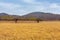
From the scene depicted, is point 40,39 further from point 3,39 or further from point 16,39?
point 3,39

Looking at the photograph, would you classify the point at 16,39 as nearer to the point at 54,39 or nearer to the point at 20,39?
the point at 20,39

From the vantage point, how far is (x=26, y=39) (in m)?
11.6

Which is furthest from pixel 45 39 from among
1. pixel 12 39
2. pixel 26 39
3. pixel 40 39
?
pixel 12 39

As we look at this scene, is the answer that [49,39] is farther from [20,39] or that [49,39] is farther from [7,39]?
[7,39]

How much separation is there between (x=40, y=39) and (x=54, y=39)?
0.88 meters

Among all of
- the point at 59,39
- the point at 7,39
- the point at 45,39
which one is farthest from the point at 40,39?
the point at 7,39

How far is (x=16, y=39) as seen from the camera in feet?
37.9

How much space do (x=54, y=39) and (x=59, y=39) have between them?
0.51 metres

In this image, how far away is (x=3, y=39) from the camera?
11.4m

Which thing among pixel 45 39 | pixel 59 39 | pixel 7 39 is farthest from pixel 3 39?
pixel 59 39

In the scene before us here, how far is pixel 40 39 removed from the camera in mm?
11867

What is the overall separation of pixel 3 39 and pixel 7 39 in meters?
0.25

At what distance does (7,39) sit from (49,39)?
2609 mm

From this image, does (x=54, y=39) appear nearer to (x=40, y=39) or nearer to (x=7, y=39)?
(x=40, y=39)
